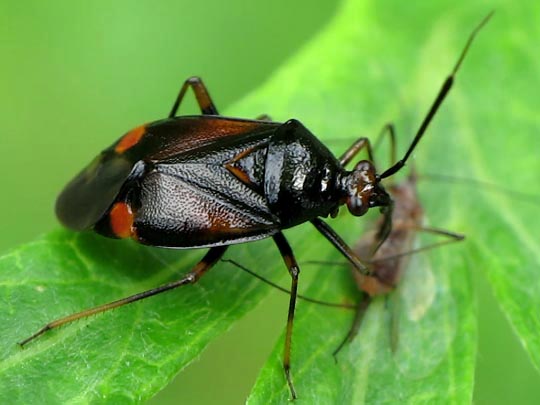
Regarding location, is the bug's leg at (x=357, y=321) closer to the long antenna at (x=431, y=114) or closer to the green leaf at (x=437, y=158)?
the green leaf at (x=437, y=158)

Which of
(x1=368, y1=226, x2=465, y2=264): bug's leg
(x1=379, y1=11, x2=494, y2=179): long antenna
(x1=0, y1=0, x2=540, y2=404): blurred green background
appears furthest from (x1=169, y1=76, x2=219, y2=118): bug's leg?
(x1=0, y1=0, x2=540, y2=404): blurred green background

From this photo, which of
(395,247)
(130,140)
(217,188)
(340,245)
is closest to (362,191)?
(340,245)

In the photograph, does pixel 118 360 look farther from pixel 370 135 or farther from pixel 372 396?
pixel 370 135

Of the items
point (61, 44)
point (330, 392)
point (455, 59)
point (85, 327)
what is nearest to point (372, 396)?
point (330, 392)

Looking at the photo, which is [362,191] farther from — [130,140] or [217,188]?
[130,140]

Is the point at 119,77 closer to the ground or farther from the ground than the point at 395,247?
farther from the ground

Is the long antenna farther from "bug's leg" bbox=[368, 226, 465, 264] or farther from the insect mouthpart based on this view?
"bug's leg" bbox=[368, 226, 465, 264]

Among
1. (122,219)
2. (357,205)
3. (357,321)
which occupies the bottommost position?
(357,321)
